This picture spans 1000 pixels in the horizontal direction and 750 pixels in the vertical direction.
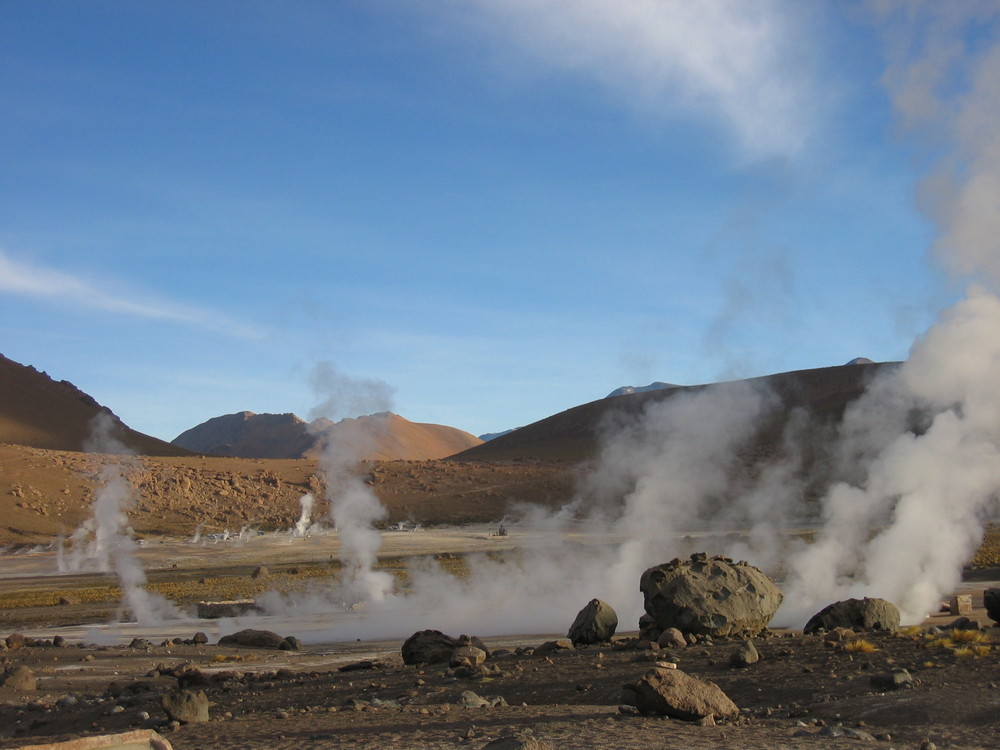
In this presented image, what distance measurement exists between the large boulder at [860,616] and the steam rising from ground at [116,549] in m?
21.1

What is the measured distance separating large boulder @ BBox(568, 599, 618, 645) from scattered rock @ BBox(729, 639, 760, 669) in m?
4.35

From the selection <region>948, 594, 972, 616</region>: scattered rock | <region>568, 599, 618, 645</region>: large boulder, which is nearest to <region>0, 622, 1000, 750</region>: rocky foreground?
<region>568, 599, 618, 645</region>: large boulder

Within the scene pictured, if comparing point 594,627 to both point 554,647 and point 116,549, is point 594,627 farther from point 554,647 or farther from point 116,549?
point 116,549

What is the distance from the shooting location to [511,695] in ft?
51.5

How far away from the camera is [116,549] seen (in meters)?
62.1

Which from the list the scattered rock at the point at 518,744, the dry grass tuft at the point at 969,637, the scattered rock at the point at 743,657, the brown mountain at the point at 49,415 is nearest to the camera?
the scattered rock at the point at 518,744

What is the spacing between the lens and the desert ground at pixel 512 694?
12.2m

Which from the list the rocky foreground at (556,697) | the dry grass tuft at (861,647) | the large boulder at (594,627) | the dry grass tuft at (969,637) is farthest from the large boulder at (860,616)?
the large boulder at (594,627)

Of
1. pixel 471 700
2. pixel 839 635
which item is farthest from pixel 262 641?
pixel 839 635

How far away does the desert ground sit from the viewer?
1220 cm

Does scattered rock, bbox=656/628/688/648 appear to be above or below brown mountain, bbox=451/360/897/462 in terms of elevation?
below

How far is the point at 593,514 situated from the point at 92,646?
41879 mm

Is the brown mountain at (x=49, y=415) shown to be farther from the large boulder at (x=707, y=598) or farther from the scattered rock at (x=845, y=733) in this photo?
the scattered rock at (x=845, y=733)

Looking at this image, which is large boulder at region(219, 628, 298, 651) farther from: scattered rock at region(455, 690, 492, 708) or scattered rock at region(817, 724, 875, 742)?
scattered rock at region(817, 724, 875, 742)
